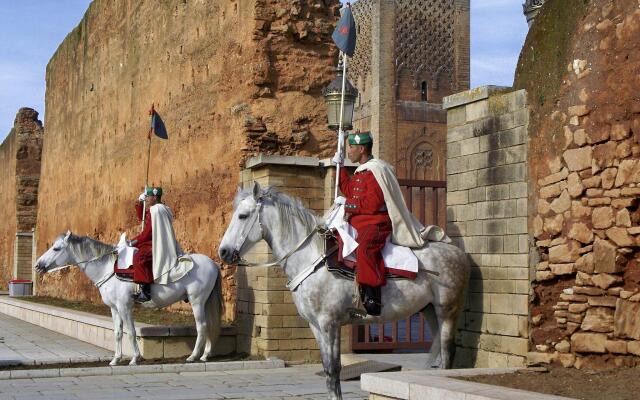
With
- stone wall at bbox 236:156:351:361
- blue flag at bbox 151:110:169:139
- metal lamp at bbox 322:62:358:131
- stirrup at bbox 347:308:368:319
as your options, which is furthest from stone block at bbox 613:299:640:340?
blue flag at bbox 151:110:169:139

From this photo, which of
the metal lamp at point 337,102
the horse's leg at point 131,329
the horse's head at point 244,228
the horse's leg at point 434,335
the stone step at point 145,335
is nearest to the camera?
the horse's head at point 244,228

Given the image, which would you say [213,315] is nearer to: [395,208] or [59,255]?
[59,255]

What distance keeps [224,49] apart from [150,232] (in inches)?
131

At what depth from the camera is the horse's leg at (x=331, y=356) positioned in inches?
282

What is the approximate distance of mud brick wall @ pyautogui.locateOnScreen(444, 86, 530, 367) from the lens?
729 centimetres

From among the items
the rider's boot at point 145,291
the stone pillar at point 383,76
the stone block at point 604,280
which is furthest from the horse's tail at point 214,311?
the stone pillar at point 383,76

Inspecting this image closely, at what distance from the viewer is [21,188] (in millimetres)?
31047

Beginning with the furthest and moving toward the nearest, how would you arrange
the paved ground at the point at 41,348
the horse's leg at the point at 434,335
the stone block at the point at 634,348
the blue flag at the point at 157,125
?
the blue flag at the point at 157,125 < the paved ground at the point at 41,348 < the horse's leg at the point at 434,335 < the stone block at the point at 634,348

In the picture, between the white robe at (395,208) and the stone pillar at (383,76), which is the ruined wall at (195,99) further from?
the stone pillar at (383,76)

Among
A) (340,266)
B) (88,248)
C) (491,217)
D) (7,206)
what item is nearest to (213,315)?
(88,248)

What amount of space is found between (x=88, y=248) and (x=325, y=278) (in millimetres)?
4614

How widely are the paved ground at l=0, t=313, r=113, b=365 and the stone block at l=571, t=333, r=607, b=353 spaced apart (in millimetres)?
6003

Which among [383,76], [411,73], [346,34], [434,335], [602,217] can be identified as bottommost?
[434,335]

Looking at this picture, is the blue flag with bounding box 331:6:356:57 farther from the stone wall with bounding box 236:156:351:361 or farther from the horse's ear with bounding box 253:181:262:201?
the horse's ear with bounding box 253:181:262:201
